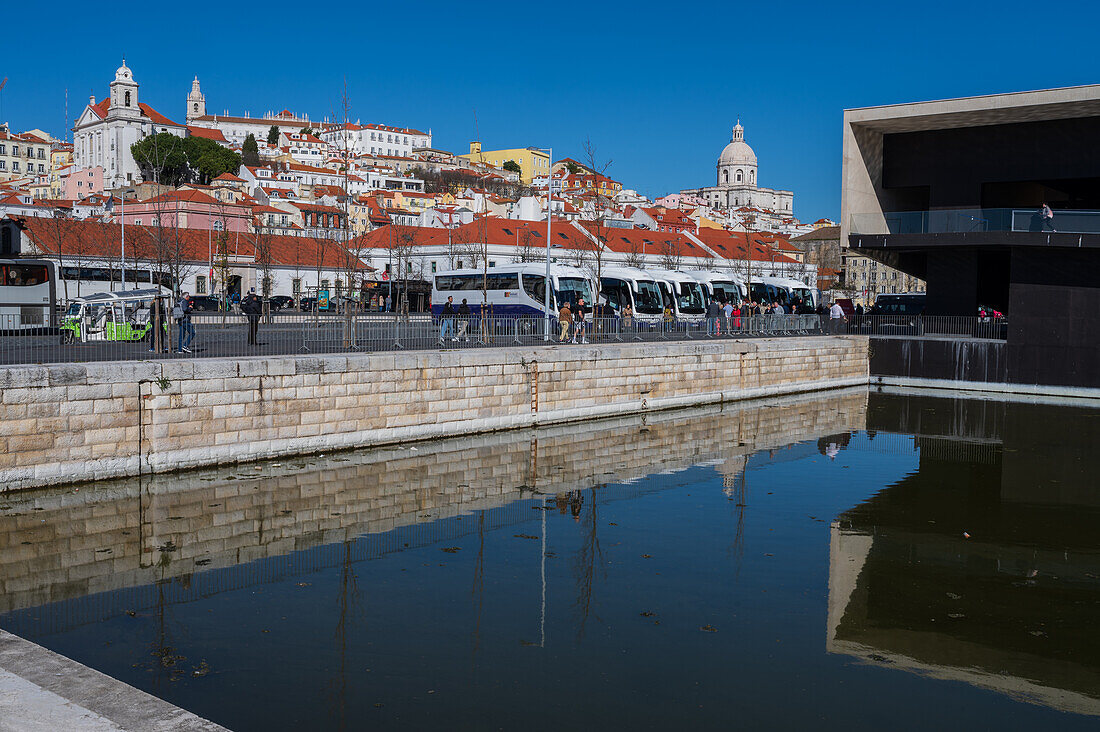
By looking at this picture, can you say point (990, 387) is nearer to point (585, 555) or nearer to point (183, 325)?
point (585, 555)

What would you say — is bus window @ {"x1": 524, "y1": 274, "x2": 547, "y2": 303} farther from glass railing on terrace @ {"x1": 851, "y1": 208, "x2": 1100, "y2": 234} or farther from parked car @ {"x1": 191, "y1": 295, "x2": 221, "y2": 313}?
parked car @ {"x1": 191, "y1": 295, "x2": 221, "y2": 313}

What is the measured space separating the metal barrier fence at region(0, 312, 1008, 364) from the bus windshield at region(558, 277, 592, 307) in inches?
218

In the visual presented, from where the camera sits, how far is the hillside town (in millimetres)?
62781

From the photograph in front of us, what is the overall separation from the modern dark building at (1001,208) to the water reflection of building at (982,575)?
1256cm

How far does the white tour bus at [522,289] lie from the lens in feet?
131

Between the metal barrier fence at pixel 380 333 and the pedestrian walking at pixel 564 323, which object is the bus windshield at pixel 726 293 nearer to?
the metal barrier fence at pixel 380 333

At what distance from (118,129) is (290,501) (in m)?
147

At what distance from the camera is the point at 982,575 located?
42.4 ft

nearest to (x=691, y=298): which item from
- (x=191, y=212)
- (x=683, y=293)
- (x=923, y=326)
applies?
(x=683, y=293)

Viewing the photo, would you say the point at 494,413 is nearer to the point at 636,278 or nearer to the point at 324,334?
the point at 324,334

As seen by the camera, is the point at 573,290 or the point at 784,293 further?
the point at 784,293

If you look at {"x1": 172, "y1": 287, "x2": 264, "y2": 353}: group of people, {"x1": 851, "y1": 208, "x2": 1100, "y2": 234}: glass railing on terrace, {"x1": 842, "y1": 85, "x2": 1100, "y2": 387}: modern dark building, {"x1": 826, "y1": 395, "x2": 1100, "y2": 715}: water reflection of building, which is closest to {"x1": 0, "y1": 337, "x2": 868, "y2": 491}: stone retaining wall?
{"x1": 172, "y1": 287, "x2": 264, "y2": 353}: group of people

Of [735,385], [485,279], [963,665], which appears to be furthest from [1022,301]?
[963,665]

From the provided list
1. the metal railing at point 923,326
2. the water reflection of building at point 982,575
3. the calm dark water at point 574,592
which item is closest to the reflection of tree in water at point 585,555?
the calm dark water at point 574,592
